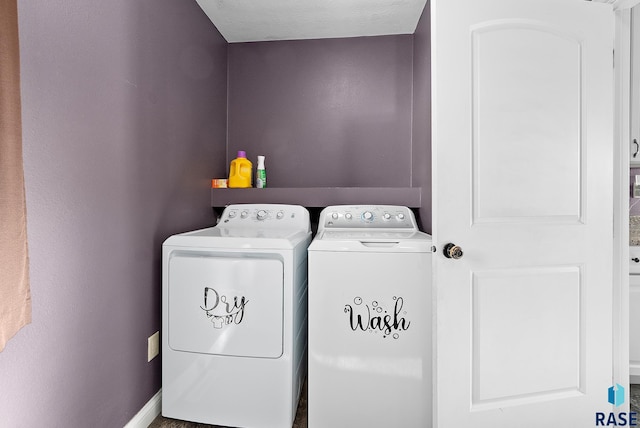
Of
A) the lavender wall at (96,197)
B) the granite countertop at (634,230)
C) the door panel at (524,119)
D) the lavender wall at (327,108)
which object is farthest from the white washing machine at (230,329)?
the granite countertop at (634,230)

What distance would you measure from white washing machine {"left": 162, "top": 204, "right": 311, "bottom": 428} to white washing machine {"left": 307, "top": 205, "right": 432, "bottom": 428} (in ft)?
0.42

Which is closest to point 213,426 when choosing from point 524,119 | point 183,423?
point 183,423

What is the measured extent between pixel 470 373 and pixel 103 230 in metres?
1.62

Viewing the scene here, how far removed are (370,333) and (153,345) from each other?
1087mm

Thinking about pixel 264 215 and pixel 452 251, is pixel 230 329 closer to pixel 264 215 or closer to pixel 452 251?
pixel 264 215

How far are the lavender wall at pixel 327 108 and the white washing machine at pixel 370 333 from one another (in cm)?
106

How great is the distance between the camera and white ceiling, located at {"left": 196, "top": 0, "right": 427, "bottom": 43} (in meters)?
1.98

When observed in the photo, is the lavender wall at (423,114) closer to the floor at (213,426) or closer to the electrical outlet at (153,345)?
the floor at (213,426)

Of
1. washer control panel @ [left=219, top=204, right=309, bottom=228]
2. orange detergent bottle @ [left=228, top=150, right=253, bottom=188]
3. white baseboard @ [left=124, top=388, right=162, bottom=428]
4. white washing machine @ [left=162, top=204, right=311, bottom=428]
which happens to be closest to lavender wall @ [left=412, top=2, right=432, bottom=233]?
washer control panel @ [left=219, top=204, right=309, bottom=228]

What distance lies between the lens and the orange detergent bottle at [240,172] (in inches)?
89.8

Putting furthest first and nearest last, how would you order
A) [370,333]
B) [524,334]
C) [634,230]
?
[634,230]
[370,333]
[524,334]

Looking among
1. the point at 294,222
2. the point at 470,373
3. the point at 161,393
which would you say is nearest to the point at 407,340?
the point at 470,373

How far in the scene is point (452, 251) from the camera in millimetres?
1258

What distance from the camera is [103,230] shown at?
4.10ft
